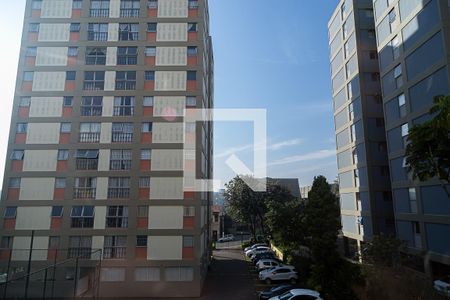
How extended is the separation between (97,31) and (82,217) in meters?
15.3

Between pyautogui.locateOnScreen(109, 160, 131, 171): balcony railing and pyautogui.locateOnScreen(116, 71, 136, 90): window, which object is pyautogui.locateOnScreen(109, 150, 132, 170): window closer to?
pyautogui.locateOnScreen(109, 160, 131, 171): balcony railing

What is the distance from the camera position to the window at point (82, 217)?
24344mm

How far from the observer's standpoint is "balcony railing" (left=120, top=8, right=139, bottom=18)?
90.1ft

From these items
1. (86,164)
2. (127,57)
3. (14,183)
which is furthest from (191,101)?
(14,183)

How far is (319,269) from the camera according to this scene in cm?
1923

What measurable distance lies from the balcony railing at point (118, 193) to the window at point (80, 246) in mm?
3466

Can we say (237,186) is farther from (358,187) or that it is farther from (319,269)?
(319,269)

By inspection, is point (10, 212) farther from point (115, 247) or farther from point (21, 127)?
point (115, 247)

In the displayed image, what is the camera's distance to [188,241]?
78.9 feet

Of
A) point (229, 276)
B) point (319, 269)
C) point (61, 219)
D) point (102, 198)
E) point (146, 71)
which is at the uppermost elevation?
point (146, 71)

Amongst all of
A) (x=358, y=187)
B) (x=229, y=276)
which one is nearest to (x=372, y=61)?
(x=358, y=187)

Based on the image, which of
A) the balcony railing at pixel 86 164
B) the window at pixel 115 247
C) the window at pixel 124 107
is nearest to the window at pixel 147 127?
the window at pixel 124 107

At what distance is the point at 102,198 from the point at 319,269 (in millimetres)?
16268

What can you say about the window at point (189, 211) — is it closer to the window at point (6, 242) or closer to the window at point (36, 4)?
the window at point (6, 242)
